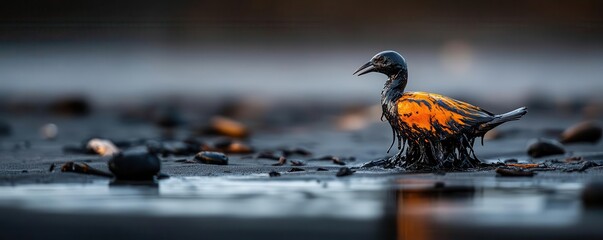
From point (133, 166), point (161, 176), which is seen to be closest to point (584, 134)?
point (161, 176)

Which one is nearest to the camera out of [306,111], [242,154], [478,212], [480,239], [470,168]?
[480,239]

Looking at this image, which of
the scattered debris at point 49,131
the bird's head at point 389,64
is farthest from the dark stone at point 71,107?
the bird's head at point 389,64

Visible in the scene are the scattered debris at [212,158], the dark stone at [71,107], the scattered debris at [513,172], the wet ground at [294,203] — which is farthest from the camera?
the dark stone at [71,107]

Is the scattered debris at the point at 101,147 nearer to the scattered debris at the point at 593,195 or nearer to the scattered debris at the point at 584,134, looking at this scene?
the scattered debris at the point at 584,134

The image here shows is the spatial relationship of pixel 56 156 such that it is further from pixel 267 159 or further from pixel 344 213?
pixel 344 213

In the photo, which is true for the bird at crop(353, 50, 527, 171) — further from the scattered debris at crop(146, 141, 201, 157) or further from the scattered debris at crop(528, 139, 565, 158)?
the scattered debris at crop(146, 141, 201, 157)

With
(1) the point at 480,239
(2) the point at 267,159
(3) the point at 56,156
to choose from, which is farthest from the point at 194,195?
(3) the point at 56,156
